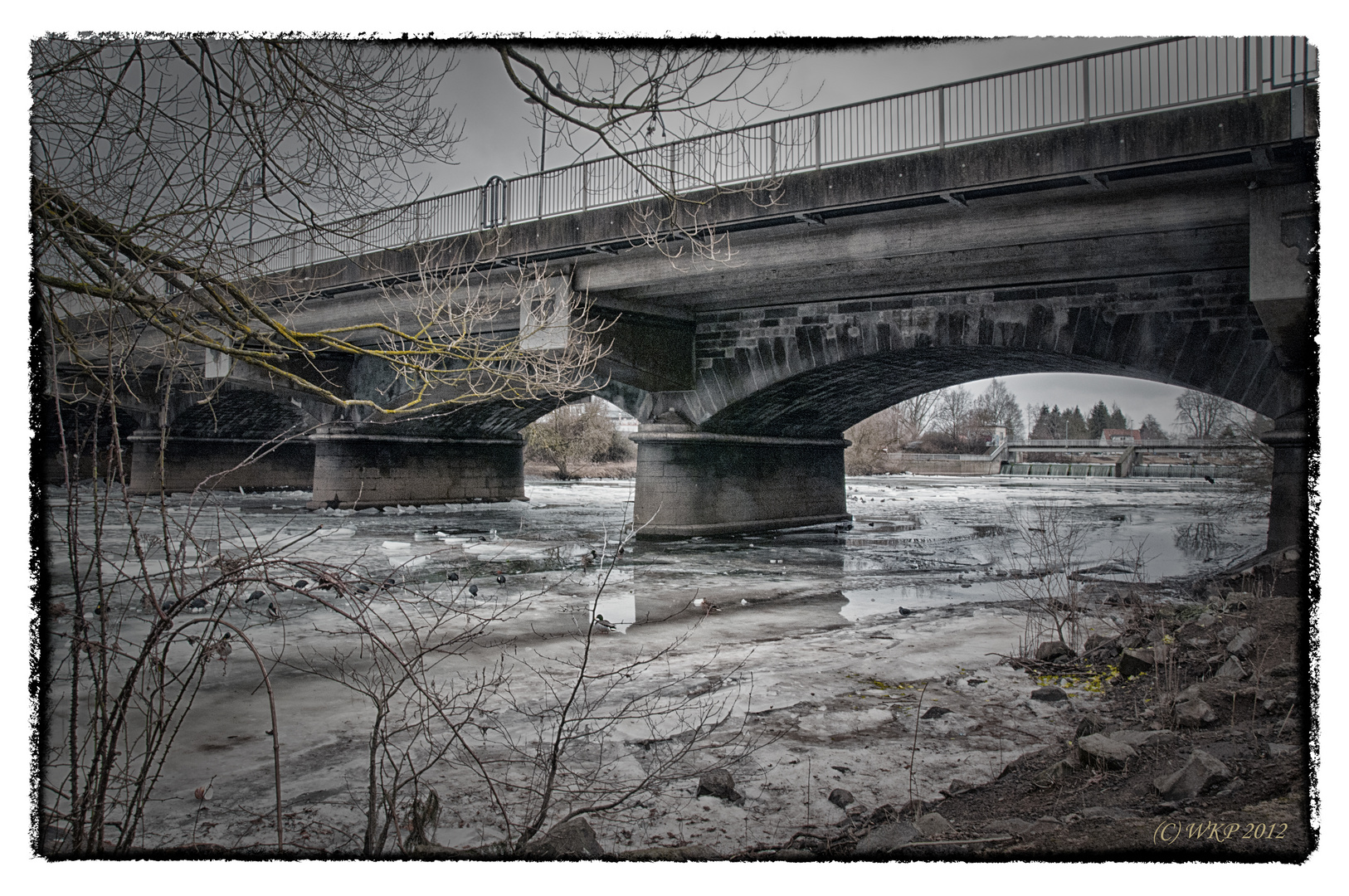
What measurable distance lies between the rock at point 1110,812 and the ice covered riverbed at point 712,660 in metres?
0.65

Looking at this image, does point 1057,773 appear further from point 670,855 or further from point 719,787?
point 670,855

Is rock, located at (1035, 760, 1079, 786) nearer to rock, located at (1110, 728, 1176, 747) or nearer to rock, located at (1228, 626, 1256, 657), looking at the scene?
rock, located at (1110, 728, 1176, 747)

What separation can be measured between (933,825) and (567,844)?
4.46 ft

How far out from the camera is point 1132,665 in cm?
559

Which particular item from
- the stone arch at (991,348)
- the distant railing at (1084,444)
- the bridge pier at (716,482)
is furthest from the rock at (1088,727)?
the distant railing at (1084,444)

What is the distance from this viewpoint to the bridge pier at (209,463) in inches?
1072

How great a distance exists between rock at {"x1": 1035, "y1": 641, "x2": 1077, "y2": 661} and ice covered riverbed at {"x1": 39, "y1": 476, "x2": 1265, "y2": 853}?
0.95 feet

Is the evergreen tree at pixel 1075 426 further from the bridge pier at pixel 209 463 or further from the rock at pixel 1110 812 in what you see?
the rock at pixel 1110 812

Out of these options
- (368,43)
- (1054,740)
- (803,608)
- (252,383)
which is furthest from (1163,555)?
(252,383)

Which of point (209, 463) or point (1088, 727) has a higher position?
point (209, 463)

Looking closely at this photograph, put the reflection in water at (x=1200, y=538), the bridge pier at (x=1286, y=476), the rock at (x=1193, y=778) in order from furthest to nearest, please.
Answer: the reflection in water at (x=1200, y=538) → the bridge pier at (x=1286, y=476) → the rock at (x=1193, y=778)

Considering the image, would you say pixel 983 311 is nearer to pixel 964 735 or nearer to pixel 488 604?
pixel 488 604

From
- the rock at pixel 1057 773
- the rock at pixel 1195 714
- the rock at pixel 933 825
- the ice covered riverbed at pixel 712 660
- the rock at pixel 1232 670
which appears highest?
the rock at pixel 1232 670

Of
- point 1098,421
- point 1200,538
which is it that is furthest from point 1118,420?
point 1200,538
